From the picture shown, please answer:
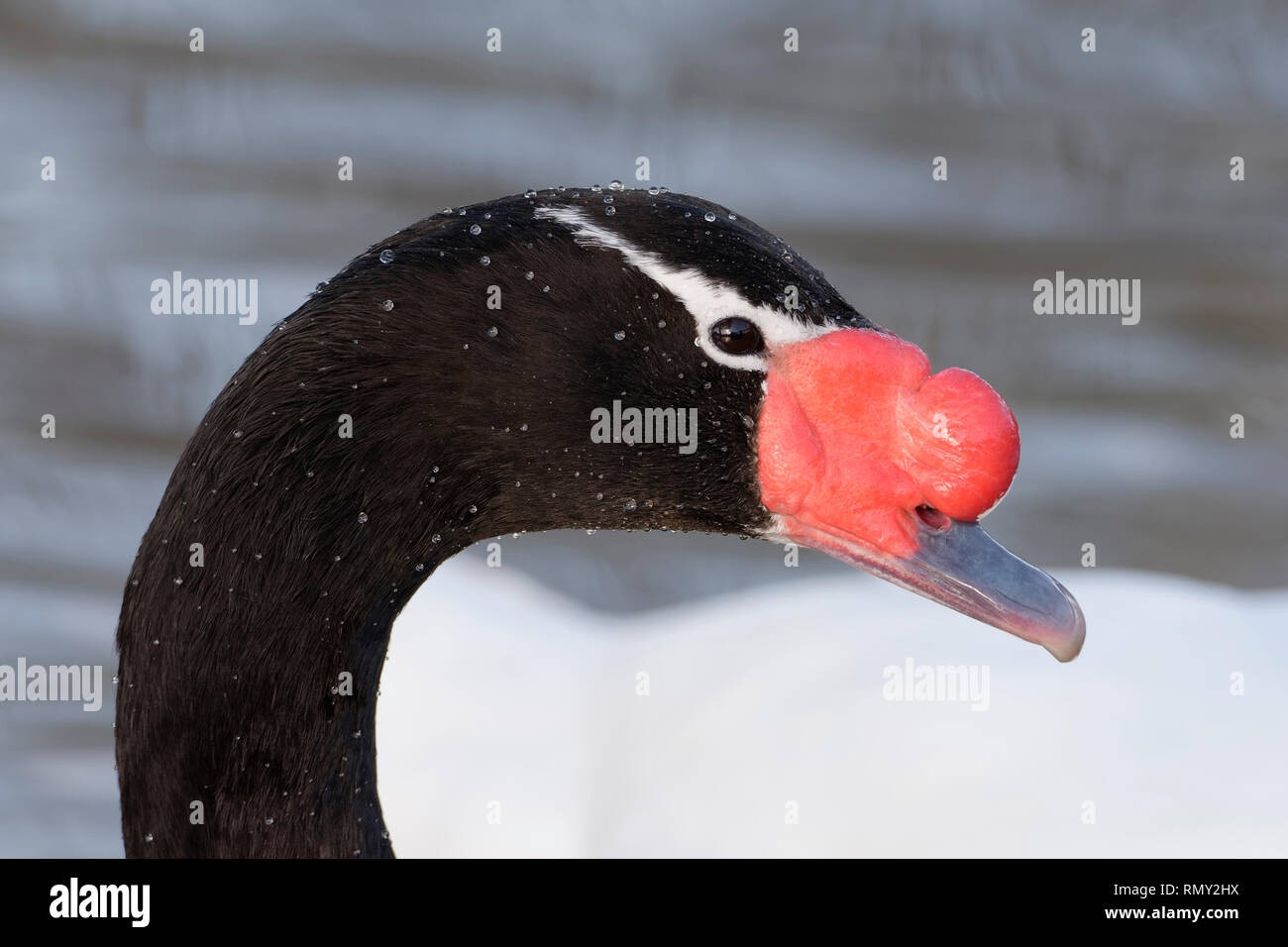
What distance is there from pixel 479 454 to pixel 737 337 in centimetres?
30

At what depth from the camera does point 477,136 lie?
14.9 ft

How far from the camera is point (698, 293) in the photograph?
5.37 feet

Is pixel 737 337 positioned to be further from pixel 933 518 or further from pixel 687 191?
pixel 687 191

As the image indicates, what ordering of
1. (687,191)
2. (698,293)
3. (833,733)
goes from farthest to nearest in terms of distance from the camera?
1. (687,191)
2. (833,733)
3. (698,293)

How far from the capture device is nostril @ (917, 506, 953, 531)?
1711mm

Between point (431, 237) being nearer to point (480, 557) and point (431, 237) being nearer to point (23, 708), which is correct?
point (480, 557)

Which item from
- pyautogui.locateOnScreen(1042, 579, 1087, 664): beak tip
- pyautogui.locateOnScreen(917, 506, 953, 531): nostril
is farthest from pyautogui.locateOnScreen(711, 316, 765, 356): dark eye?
pyautogui.locateOnScreen(1042, 579, 1087, 664): beak tip

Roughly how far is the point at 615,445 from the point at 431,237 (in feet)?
0.97

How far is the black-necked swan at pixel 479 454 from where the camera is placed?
1.63 m

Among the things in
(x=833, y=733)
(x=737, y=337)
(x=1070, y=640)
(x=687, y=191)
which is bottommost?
(x=833, y=733)

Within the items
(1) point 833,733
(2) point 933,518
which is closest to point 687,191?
(1) point 833,733

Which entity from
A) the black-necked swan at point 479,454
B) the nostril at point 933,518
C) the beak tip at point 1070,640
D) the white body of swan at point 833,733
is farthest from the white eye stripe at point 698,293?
the white body of swan at point 833,733

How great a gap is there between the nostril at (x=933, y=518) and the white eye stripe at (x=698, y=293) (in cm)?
23
